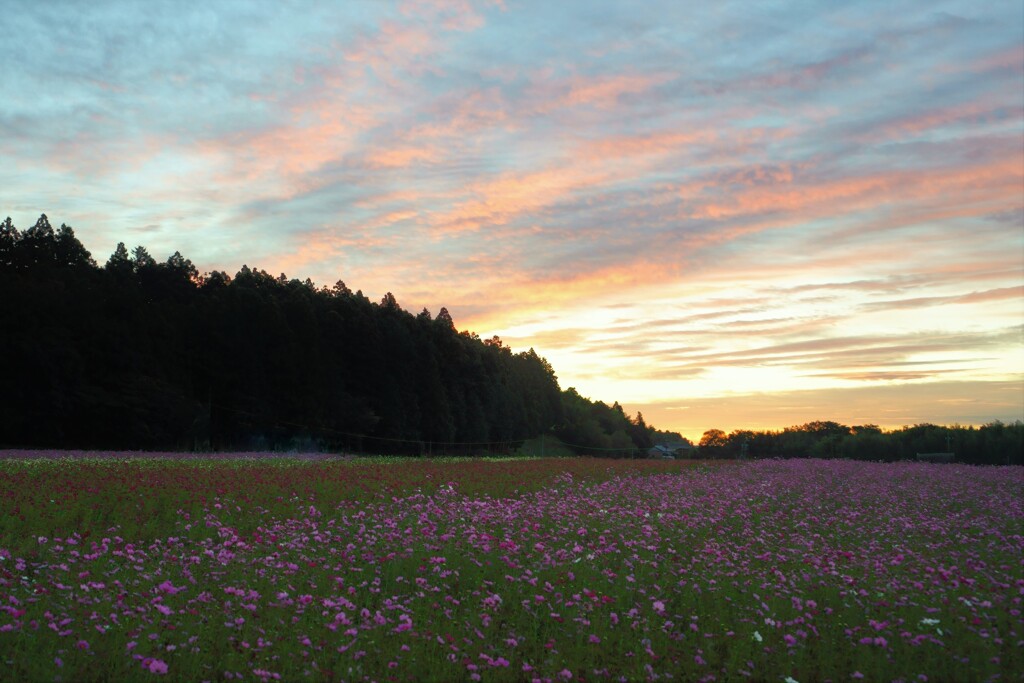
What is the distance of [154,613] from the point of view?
28.2ft

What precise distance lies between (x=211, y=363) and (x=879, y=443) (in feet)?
124

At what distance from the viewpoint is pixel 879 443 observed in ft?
126

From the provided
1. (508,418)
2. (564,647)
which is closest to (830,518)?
(564,647)

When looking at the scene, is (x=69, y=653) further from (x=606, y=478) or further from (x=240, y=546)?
(x=606, y=478)

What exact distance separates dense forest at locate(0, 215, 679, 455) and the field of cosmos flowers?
27.1m

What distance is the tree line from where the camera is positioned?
3488 centimetres

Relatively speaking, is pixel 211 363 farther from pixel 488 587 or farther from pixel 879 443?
pixel 488 587

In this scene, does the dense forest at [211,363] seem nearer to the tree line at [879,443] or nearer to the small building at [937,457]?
the tree line at [879,443]

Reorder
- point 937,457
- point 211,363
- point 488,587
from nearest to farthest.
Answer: point 488,587, point 937,457, point 211,363

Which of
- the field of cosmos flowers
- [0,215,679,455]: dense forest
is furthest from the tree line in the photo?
[0,215,679,455]: dense forest

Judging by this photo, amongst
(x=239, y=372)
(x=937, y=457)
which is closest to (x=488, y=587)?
(x=937, y=457)

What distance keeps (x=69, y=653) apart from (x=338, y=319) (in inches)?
2021

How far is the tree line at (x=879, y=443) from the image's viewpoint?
1373 inches

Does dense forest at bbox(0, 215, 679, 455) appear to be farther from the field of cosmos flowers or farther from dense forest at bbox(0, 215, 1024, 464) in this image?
the field of cosmos flowers
